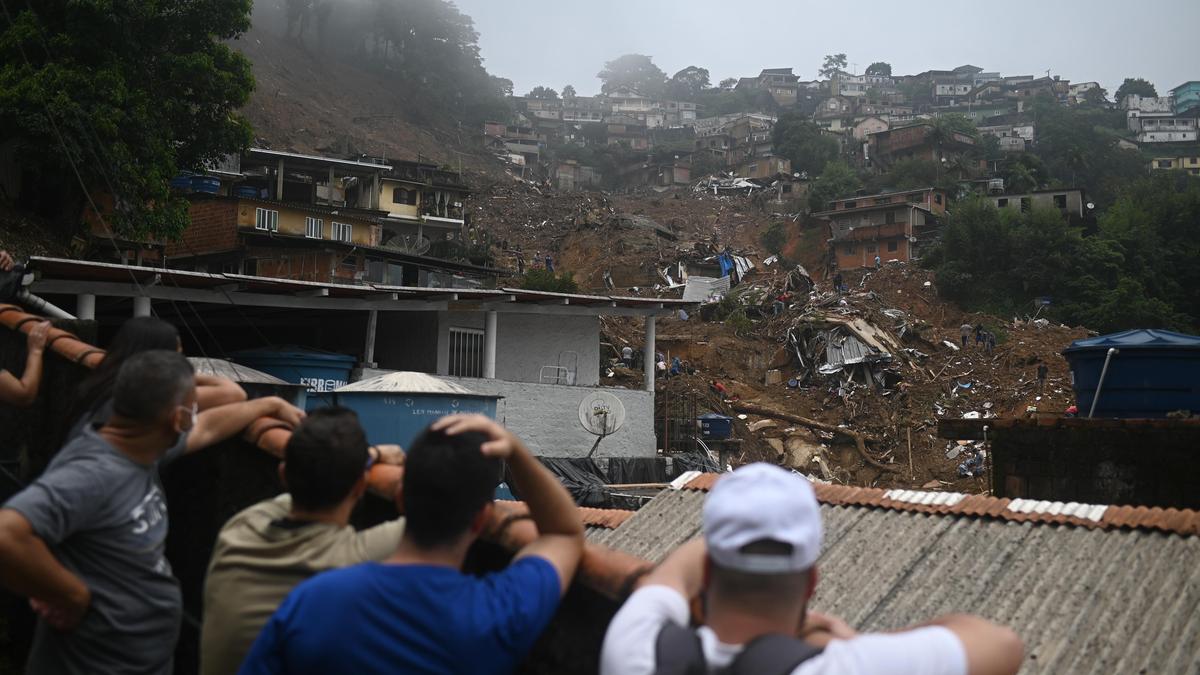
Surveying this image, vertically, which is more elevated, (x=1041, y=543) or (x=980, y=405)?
(x=1041, y=543)

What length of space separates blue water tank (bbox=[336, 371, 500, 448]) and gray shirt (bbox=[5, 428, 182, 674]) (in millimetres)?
15020

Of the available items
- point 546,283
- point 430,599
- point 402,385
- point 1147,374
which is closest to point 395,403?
point 402,385

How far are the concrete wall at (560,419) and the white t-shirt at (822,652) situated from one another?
22.7 metres

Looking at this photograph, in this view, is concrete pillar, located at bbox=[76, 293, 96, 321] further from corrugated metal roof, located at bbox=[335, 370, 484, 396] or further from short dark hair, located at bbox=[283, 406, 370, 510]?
short dark hair, located at bbox=[283, 406, 370, 510]

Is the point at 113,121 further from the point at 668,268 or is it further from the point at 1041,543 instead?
the point at 668,268

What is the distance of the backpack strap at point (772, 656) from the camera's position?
5.62 ft

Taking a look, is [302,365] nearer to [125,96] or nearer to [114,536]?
[125,96]

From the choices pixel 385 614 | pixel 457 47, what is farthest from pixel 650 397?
pixel 457 47

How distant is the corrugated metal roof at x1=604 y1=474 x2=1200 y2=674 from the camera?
6.79 meters

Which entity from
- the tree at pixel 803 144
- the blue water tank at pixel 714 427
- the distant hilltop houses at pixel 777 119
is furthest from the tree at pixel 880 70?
the blue water tank at pixel 714 427

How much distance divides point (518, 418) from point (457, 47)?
247 feet

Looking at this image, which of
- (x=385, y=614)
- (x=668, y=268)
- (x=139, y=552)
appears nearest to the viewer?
(x=385, y=614)

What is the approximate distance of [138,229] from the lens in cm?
2192

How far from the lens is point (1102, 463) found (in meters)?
13.4
